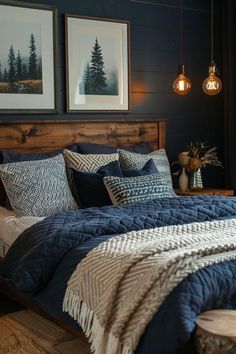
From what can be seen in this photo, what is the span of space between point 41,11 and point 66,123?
83 centimetres

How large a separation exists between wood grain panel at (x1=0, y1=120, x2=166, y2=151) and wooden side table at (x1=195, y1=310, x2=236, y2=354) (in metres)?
2.28

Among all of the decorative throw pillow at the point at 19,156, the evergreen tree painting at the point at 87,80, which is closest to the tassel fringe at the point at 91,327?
the decorative throw pillow at the point at 19,156

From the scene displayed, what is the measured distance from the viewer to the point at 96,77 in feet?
14.5

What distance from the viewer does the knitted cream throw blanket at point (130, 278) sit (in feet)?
6.98

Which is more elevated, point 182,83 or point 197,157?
point 182,83

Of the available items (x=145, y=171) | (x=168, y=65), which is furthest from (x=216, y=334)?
(x=168, y=65)

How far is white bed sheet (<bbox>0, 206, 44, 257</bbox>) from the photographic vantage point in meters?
3.20

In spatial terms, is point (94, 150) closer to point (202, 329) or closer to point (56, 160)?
point (56, 160)

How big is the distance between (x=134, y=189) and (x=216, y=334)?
5.52 feet

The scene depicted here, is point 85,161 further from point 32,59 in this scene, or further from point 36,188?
point 32,59

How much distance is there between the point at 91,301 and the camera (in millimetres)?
2365

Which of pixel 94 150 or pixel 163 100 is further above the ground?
pixel 163 100

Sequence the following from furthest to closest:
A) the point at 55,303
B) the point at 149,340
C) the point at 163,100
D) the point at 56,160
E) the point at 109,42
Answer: the point at 163,100 → the point at 109,42 → the point at 56,160 → the point at 55,303 → the point at 149,340

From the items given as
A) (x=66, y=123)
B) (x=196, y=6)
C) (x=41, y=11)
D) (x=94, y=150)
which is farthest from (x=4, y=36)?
(x=196, y=6)
